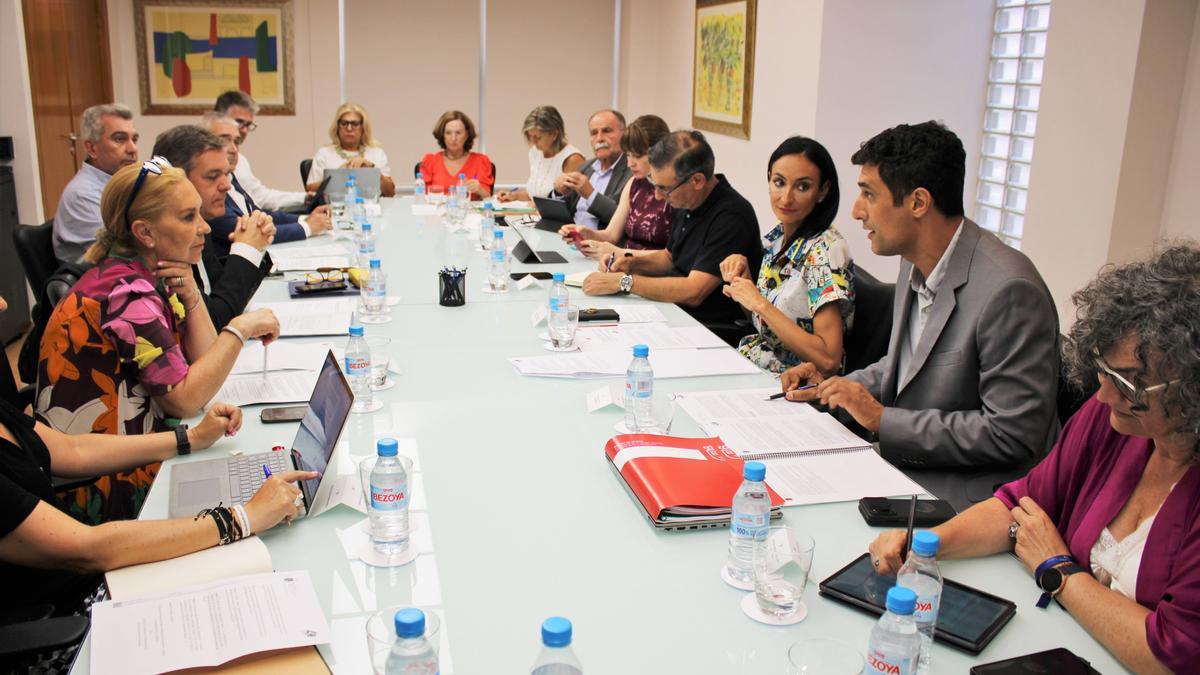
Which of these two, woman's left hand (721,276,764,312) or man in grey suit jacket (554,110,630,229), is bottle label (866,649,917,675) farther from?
man in grey suit jacket (554,110,630,229)

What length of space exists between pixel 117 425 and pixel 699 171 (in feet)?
7.38

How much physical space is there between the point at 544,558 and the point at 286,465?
0.70 metres

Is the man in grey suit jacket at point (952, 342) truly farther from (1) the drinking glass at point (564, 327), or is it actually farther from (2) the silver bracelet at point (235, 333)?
(2) the silver bracelet at point (235, 333)

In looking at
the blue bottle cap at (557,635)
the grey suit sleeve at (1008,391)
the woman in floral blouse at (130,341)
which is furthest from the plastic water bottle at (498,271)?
the blue bottle cap at (557,635)

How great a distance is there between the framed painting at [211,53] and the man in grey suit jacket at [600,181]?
3671 millimetres

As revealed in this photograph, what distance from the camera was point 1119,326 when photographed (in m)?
1.49

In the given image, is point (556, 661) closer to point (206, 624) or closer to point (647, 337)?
point (206, 624)

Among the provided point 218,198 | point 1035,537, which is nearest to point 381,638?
point 1035,537

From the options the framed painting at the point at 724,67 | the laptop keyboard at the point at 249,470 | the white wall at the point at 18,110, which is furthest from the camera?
the framed painting at the point at 724,67

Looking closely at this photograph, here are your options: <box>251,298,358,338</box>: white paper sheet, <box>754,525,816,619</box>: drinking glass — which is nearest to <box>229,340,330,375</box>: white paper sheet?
<box>251,298,358,338</box>: white paper sheet

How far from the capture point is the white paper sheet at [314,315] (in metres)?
3.05

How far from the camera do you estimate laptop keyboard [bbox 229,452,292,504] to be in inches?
75.7

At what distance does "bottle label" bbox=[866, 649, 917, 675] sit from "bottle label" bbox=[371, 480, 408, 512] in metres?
0.84

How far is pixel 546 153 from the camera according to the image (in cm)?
651
